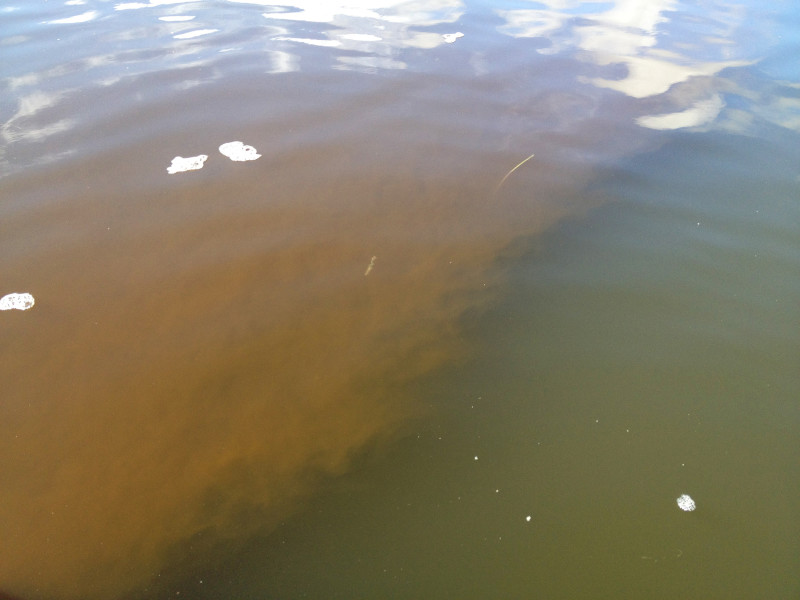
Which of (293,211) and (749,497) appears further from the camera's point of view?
(293,211)

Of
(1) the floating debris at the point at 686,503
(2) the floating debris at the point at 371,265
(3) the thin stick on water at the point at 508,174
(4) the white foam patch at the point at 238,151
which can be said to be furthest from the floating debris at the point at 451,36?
(1) the floating debris at the point at 686,503

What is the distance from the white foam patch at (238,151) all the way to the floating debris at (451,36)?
2.30 metres

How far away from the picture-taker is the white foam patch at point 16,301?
2467 millimetres

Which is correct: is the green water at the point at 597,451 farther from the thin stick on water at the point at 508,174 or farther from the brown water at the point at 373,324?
the thin stick on water at the point at 508,174

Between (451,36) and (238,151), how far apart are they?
8.18 ft

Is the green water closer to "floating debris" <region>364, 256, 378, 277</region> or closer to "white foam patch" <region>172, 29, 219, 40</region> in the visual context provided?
"floating debris" <region>364, 256, 378, 277</region>

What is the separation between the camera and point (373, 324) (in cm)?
253

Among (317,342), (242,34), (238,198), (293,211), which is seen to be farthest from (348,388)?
(242,34)

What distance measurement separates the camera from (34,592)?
1.71 metres

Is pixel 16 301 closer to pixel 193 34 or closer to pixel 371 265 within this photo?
pixel 371 265

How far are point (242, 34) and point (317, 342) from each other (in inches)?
136

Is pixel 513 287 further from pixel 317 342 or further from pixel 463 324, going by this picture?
pixel 317 342

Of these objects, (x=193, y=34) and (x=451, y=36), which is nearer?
(x=193, y=34)

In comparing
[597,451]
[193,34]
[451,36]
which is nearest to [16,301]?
[597,451]
